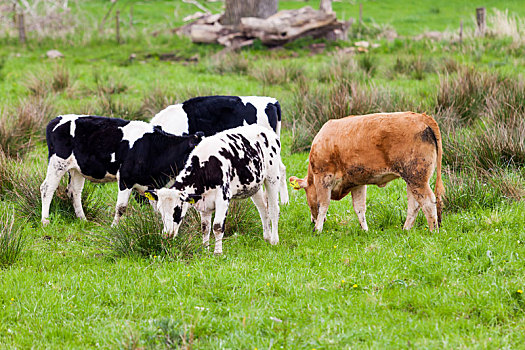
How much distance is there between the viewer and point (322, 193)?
7.84 metres

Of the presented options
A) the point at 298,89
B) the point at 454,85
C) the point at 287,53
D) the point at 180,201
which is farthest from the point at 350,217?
the point at 287,53

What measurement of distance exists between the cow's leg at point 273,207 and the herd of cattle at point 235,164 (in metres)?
0.01

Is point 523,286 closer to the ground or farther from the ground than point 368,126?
closer to the ground

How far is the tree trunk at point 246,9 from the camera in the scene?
76.1 ft

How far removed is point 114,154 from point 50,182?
1027 millimetres

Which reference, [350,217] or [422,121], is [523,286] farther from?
[350,217]

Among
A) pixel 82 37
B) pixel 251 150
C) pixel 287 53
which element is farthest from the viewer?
pixel 82 37

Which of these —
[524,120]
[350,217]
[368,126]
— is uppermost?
[368,126]

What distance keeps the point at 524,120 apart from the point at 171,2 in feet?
105

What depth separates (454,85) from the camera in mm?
12828

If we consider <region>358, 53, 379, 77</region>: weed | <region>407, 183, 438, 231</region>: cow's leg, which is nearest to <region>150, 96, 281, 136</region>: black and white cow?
<region>407, 183, 438, 231</region>: cow's leg

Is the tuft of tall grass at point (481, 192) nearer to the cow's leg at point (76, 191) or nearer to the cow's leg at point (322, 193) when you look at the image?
the cow's leg at point (322, 193)

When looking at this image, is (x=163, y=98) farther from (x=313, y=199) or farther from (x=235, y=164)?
(x=235, y=164)

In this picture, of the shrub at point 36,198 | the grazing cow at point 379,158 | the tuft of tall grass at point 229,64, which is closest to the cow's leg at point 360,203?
the grazing cow at point 379,158
